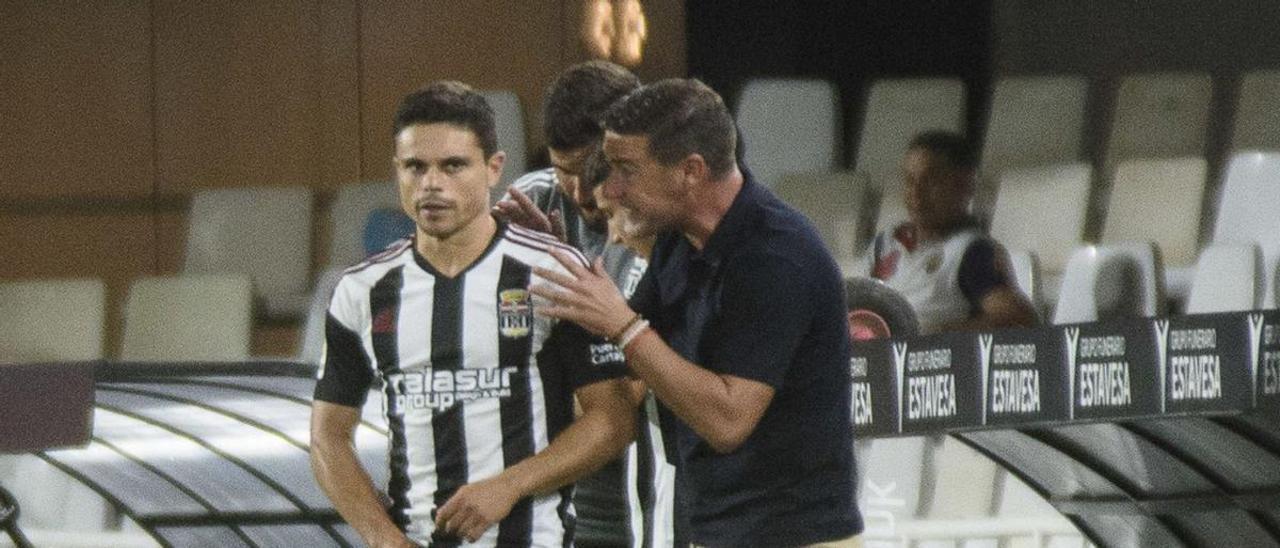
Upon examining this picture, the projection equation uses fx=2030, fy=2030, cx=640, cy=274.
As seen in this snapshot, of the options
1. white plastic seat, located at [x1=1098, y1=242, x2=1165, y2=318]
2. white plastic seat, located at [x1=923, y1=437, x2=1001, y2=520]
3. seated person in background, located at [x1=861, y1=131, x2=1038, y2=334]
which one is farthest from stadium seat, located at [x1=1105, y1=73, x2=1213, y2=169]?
white plastic seat, located at [x1=923, y1=437, x2=1001, y2=520]

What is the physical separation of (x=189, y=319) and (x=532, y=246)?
13.3 ft

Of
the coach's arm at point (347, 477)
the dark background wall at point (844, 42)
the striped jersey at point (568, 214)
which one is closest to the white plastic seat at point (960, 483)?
the dark background wall at point (844, 42)

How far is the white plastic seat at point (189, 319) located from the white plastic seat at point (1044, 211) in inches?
93.0

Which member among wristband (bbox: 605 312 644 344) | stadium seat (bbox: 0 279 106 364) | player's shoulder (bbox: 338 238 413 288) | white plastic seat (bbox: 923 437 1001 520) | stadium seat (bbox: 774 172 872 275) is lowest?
white plastic seat (bbox: 923 437 1001 520)

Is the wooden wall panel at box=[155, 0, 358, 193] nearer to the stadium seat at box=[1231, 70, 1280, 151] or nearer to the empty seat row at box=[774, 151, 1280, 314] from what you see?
the empty seat row at box=[774, 151, 1280, 314]

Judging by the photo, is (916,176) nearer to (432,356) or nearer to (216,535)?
(216,535)

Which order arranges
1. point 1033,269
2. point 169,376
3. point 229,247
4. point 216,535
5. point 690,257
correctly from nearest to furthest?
point 690,257, point 216,535, point 169,376, point 1033,269, point 229,247

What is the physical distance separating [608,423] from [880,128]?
401 centimetres

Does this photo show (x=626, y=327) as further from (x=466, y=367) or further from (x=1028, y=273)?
(x=1028, y=273)

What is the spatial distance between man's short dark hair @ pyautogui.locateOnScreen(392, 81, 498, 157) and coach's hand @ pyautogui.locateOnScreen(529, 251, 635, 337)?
35cm

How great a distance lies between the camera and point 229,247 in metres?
6.93

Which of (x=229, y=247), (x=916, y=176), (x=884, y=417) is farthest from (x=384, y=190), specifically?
(x=884, y=417)

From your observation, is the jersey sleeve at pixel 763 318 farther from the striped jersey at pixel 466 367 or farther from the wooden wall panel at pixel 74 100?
the wooden wall panel at pixel 74 100

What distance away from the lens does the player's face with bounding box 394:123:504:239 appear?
252 cm
